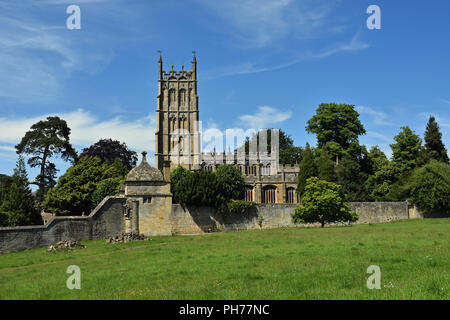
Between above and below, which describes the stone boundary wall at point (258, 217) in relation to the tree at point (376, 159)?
below

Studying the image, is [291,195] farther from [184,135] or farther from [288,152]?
[184,135]

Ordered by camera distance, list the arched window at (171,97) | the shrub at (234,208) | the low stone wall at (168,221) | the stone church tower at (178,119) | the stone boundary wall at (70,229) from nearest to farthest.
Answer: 1. the stone boundary wall at (70,229)
2. the low stone wall at (168,221)
3. the shrub at (234,208)
4. the stone church tower at (178,119)
5. the arched window at (171,97)

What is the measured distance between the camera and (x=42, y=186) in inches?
2094

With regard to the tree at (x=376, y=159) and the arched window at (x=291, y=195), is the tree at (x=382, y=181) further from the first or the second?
the arched window at (x=291, y=195)

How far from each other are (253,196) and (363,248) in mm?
55092

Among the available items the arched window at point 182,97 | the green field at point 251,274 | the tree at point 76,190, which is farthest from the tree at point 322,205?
the arched window at point 182,97

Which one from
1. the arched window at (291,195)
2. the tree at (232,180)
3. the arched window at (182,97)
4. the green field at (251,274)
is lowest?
the green field at (251,274)

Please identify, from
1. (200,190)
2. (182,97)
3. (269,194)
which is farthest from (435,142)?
(182,97)

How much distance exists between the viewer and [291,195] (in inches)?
2817

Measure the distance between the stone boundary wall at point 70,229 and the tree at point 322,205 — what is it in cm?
1503

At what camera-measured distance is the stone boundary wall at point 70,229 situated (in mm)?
21516

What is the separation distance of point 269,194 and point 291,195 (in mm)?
3606

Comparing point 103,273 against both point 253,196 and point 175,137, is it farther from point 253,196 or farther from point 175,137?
point 175,137
